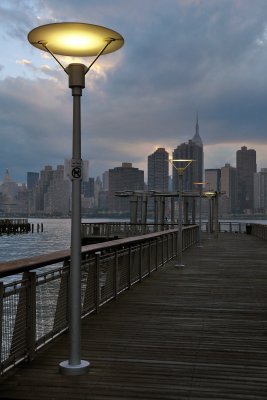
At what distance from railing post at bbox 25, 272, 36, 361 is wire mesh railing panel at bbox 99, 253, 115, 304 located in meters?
3.20

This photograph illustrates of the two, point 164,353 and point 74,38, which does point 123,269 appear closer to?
point 164,353

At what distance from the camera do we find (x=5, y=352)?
545cm

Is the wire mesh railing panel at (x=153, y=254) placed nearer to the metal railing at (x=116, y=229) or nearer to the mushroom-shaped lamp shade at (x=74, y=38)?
the mushroom-shaped lamp shade at (x=74, y=38)

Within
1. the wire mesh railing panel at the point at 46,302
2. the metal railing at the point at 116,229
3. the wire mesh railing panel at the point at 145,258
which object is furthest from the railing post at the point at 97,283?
the metal railing at the point at 116,229

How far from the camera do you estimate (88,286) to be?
8578mm

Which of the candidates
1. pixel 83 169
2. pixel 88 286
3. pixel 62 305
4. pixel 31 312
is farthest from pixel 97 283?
pixel 83 169

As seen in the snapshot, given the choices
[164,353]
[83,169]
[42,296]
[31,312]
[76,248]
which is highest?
[83,169]

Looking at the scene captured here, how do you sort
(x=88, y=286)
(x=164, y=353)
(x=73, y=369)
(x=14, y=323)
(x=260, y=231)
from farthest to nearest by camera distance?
1. (x=260, y=231)
2. (x=88, y=286)
3. (x=164, y=353)
4. (x=14, y=323)
5. (x=73, y=369)

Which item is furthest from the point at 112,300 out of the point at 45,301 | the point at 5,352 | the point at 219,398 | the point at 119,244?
the point at 219,398

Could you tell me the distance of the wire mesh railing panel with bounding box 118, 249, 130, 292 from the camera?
11109 millimetres

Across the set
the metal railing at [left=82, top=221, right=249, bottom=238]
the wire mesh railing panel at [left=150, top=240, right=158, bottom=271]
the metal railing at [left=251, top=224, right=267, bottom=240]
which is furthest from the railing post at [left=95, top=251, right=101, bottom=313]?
the metal railing at [left=251, top=224, right=267, bottom=240]

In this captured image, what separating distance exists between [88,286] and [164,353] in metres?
2.53

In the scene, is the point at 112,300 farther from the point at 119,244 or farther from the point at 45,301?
the point at 45,301

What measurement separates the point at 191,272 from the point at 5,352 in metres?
11.0
